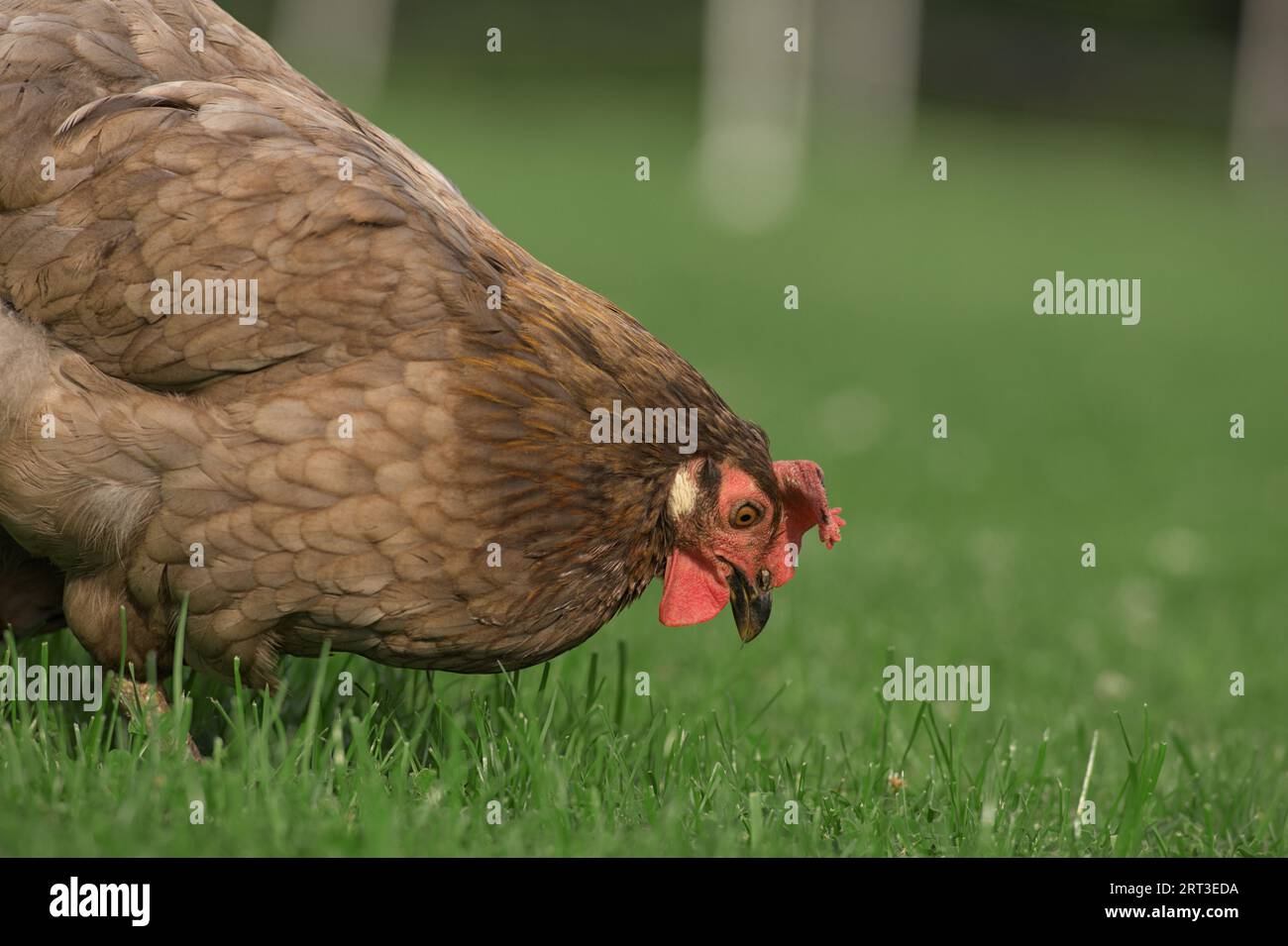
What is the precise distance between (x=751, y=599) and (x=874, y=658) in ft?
6.28

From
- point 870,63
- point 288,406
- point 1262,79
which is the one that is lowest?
point 288,406

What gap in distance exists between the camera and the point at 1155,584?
7.51m

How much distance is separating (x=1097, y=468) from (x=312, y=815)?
8.26 m

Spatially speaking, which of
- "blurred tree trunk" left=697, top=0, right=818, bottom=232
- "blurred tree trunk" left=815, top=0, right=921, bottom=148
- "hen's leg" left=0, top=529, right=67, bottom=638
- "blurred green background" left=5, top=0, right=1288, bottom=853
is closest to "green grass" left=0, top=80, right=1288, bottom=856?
"blurred green background" left=5, top=0, right=1288, bottom=853

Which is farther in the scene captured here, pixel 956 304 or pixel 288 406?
pixel 956 304

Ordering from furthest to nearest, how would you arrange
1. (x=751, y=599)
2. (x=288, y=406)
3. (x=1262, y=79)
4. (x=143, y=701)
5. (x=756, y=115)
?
1. (x=1262, y=79)
2. (x=756, y=115)
3. (x=751, y=599)
4. (x=143, y=701)
5. (x=288, y=406)

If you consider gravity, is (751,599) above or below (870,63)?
below

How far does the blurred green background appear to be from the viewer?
5.56 meters

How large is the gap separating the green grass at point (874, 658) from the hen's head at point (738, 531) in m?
0.36

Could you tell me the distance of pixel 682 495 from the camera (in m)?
3.55

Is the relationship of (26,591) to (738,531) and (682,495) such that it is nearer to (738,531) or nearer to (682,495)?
(682,495)

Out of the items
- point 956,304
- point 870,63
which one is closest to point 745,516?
point 956,304

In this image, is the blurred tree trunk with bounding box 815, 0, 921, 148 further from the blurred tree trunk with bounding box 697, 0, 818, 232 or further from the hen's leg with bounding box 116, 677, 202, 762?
the hen's leg with bounding box 116, 677, 202, 762
